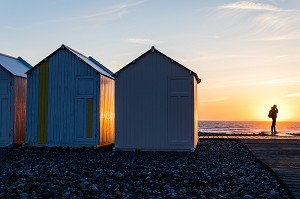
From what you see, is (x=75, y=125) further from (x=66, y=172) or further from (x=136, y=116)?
(x=66, y=172)

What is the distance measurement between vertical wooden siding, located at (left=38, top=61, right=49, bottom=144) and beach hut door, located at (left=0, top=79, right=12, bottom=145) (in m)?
1.82

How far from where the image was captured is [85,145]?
1648 centimetres

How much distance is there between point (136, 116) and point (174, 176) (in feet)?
21.4

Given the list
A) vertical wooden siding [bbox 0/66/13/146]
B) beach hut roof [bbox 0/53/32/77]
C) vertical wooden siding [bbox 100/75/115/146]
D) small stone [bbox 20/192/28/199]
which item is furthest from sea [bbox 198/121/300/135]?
small stone [bbox 20/192/28/199]

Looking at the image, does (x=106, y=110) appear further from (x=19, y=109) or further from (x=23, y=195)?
(x=23, y=195)

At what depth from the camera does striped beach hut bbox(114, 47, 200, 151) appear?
49.4 ft

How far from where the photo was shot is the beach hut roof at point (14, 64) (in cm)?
1813

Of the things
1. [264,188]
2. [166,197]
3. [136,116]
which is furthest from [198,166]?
[136,116]

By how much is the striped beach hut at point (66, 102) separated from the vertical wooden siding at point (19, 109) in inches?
39.0

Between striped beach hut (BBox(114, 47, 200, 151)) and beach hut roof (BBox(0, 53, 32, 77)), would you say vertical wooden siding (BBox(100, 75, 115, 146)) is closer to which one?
striped beach hut (BBox(114, 47, 200, 151))

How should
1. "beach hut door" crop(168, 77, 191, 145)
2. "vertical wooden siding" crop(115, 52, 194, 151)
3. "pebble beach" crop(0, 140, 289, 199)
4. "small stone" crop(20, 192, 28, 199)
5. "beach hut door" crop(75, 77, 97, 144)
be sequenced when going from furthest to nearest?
"beach hut door" crop(75, 77, 97, 144) → "vertical wooden siding" crop(115, 52, 194, 151) → "beach hut door" crop(168, 77, 191, 145) → "pebble beach" crop(0, 140, 289, 199) → "small stone" crop(20, 192, 28, 199)

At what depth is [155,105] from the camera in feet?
50.5

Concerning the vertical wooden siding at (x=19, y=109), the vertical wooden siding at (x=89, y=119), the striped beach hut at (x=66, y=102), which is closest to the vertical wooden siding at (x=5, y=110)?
the vertical wooden siding at (x=19, y=109)

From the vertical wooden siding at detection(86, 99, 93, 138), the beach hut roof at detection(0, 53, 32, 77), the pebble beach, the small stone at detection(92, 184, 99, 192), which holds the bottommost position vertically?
the pebble beach
